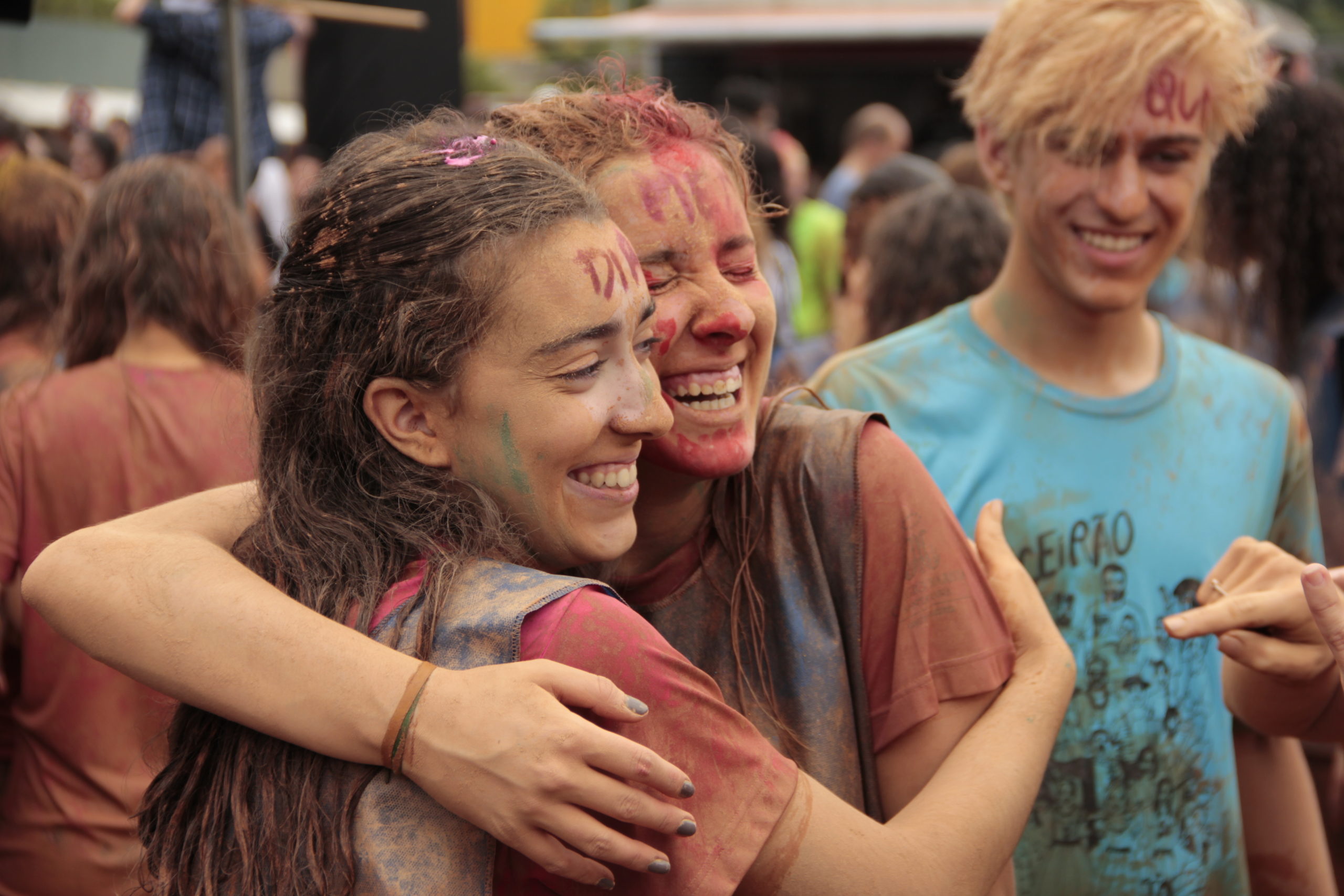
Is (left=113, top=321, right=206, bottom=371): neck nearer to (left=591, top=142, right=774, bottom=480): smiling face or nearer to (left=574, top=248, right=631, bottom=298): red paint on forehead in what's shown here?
(left=591, top=142, right=774, bottom=480): smiling face

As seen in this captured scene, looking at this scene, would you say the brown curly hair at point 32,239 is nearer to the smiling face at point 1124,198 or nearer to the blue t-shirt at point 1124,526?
the blue t-shirt at point 1124,526

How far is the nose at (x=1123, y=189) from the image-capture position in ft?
7.77

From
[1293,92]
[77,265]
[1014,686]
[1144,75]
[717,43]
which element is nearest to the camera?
[1014,686]

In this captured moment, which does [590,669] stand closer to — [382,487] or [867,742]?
[382,487]

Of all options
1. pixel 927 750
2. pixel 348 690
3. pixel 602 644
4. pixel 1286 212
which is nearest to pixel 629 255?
pixel 602 644

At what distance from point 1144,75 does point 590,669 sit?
1.69m

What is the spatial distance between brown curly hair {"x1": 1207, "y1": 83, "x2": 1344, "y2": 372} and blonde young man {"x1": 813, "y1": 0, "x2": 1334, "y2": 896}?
4.19ft

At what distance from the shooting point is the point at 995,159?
101 inches

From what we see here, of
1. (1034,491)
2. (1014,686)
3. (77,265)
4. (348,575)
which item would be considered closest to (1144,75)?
(1034,491)

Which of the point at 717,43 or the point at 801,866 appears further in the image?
the point at 717,43

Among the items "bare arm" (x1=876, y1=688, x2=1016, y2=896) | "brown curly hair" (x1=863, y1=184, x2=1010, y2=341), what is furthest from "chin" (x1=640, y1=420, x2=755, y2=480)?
"brown curly hair" (x1=863, y1=184, x2=1010, y2=341)

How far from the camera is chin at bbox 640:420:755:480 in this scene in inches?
66.4

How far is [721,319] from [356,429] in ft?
1.68

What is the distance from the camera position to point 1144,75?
2.33 meters
